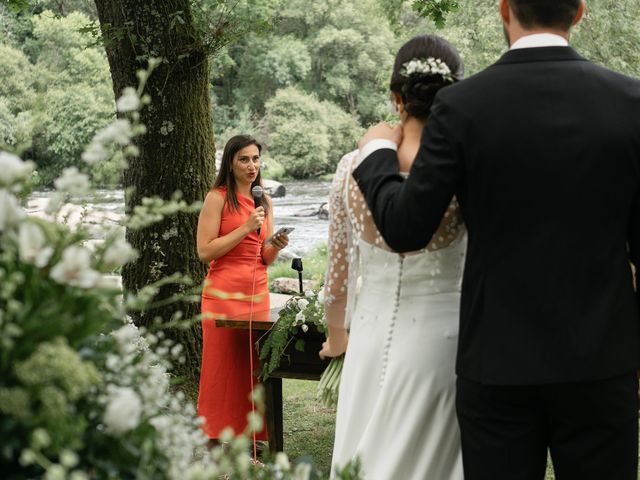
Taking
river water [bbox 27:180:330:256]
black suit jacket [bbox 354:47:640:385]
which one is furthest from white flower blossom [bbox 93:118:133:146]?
river water [bbox 27:180:330:256]

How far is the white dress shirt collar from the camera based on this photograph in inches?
78.0

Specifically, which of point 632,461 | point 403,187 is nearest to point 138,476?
point 403,187

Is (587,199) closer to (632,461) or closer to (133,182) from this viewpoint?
(632,461)

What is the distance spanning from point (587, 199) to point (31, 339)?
123cm

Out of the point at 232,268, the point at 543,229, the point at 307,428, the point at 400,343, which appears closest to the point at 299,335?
the point at 232,268

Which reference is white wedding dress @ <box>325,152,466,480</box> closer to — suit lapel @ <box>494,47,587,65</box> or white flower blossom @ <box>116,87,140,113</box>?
suit lapel @ <box>494,47,587,65</box>

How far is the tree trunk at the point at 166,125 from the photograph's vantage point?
5.07 metres

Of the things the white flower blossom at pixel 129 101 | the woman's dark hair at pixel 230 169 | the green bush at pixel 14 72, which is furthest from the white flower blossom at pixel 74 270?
the green bush at pixel 14 72

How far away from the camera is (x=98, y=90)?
17.2 m

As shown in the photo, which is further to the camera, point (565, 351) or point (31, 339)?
point (565, 351)

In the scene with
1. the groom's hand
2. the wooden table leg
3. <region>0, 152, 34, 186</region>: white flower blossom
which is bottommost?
the wooden table leg

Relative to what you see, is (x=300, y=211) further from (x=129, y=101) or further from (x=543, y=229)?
(x=129, y=101)

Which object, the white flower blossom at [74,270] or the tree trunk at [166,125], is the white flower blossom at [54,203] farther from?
the tree trunk at [166,125]

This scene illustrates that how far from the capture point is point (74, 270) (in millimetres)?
1123
